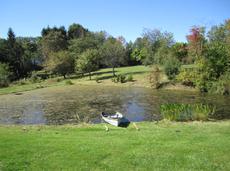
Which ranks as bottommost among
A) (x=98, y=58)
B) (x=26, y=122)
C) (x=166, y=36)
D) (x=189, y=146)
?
(x=26, y=122)

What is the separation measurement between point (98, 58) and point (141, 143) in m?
51.3

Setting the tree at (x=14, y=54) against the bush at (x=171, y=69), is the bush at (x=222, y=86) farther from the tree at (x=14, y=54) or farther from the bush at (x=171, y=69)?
the tree at (x=14, y=54)

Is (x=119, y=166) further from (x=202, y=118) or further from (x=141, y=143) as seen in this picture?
(x=202, y=118)

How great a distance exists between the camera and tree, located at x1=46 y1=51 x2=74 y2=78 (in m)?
62.5

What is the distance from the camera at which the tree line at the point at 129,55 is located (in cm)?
4391

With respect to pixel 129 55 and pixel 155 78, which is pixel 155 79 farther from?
pixel 129 55

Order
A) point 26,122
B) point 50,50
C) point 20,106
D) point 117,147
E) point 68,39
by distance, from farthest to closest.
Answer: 1. point 68,39
2. point 50,50
3. point 20,106
4. point 26,122
5. point 117,147

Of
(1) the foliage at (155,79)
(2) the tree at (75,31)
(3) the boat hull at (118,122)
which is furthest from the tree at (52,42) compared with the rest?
(3) the boat hull at (118,122)

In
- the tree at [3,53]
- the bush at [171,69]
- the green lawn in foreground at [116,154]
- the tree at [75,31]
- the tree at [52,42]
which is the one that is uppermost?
the tree at [75,31]

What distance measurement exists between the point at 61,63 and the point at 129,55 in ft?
84.1

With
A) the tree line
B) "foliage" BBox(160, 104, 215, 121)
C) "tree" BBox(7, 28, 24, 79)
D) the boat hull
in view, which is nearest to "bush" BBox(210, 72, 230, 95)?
the tree line

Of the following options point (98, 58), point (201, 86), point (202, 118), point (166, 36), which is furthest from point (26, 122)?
point (166, 36)

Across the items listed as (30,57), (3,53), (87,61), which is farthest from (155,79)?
(30,57)

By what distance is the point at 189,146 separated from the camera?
405 inches
